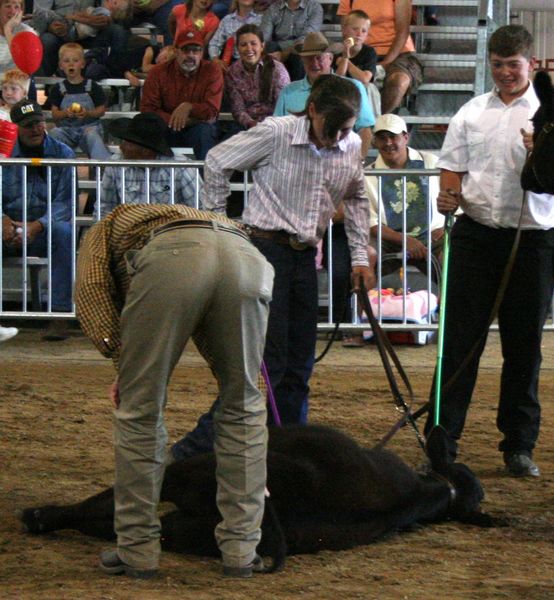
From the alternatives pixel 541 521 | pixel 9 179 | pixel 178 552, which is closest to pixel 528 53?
pixel 541 521

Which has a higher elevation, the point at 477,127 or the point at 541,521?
the point at 477,127

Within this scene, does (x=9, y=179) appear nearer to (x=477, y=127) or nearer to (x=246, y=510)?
(x=477, y=127)

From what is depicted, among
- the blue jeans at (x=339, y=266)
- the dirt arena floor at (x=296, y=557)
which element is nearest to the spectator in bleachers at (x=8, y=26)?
the dirt arena floor at (x=296, y=557)

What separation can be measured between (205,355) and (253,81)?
25.5ft

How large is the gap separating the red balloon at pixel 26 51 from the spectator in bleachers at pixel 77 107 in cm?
30

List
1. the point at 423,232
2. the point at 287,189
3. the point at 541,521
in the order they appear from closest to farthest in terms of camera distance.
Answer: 1. the point at 541,521
2. the point at 287,189
3. the point at 423,232

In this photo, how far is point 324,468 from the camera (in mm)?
4305

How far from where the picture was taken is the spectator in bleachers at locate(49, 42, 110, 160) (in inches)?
460

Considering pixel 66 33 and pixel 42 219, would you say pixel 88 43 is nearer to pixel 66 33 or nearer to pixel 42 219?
pixel 66 33

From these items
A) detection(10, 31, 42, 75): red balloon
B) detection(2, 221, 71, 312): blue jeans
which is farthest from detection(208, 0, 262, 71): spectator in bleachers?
detection(2, 221, 71, 312): blue jeans

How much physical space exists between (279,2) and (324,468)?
9.05 m

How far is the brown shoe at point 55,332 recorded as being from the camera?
31.2ft

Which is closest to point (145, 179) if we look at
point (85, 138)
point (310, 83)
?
point (310, 83)

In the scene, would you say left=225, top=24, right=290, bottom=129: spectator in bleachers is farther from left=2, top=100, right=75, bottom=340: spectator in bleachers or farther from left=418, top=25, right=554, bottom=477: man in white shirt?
left=418, top=25, right=554, bottom=477: man in white shirt
